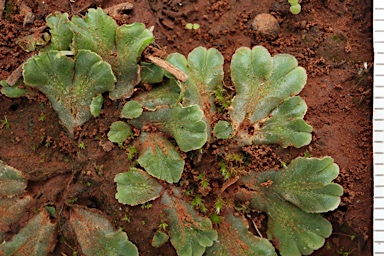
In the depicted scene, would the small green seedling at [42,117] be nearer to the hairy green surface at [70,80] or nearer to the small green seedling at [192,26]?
the hairy green surface at [70,80]

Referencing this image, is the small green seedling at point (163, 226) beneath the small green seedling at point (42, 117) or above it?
beneath

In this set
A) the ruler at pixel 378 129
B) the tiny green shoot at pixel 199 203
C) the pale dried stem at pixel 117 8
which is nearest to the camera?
the tiny green shoot at pixel 199 203

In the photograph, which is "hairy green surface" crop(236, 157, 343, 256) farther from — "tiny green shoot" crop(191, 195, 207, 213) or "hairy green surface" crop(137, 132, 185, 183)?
"hairy green surface" crop(137, 132, 185, 183)

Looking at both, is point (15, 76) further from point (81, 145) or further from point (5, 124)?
point (81, 145)

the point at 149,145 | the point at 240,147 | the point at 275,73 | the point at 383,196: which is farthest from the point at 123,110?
the point at 383,196

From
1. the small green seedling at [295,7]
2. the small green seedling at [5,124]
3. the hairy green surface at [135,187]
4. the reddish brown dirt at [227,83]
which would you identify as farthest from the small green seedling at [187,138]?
the small green seedling at [295,7]

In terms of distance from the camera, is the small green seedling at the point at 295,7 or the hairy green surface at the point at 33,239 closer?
the hairy green surface at the point at 33,239

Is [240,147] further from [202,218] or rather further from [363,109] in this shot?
[363,109]
